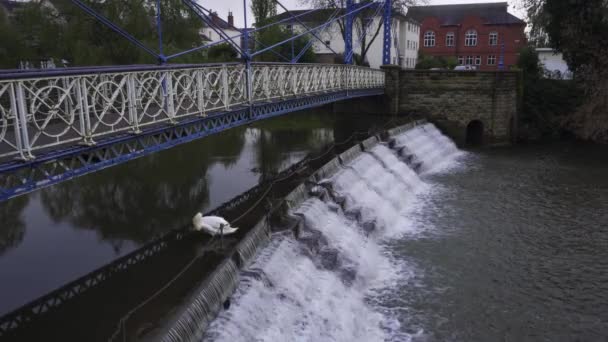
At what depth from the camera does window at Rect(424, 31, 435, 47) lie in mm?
61559

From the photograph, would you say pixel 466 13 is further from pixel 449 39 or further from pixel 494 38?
pixel 494 38

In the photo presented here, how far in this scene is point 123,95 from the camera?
9.55 meters

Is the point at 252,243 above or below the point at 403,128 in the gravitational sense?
below

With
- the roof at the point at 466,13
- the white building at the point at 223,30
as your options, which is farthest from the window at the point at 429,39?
the white building at the point at 223,30

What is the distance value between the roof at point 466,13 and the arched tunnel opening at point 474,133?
28.6 metres

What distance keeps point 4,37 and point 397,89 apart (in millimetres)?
21209

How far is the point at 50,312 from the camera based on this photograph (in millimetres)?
8836

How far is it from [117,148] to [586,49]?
26.3 m

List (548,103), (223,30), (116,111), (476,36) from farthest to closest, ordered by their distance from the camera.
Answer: (476,36) → (548,103) → (223,30) → (116,111)

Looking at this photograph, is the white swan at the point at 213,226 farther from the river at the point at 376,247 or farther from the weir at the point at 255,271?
the river at the point at 376,247

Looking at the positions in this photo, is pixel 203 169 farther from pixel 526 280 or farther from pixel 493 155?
pixel 493 155

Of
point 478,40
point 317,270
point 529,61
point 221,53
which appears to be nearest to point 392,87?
point 529,61

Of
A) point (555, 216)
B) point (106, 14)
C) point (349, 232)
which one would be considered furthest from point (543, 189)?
point (106, 14)

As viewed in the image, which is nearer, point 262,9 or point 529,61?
point 529,61
